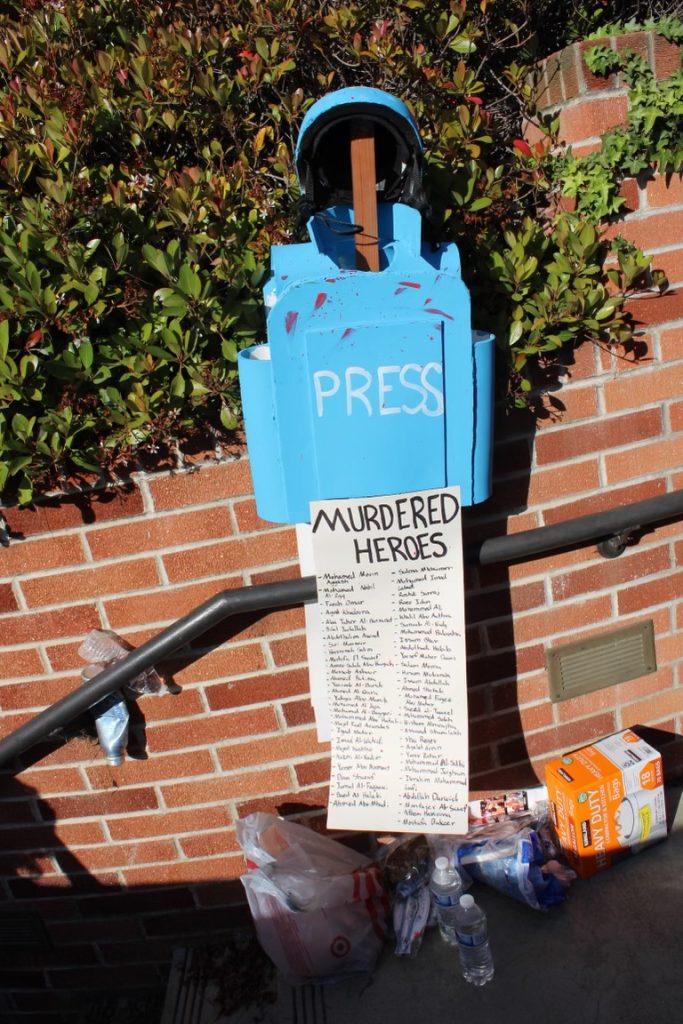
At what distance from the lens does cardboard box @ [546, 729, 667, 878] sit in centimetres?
208

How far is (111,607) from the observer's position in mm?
1983

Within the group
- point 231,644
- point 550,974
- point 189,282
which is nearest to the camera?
point 189,282

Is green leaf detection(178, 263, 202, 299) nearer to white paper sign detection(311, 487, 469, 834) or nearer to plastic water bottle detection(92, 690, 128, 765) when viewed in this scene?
white paper sign detection(311, 487, 469, 834)

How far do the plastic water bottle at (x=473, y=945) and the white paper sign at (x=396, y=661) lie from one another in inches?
11.0

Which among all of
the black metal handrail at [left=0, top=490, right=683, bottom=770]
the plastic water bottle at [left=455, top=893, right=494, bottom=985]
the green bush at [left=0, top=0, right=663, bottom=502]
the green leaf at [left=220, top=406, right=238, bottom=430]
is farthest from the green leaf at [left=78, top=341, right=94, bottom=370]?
the plastic water bottle at [left=455, top=893, right=494, bottom=985]

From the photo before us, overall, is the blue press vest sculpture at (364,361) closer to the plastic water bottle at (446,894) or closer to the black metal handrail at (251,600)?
the black metal handrail at (251,600)

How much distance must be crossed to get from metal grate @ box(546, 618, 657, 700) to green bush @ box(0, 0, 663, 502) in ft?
2.63

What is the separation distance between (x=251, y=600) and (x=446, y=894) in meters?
0.98

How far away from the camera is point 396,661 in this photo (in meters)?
1.84

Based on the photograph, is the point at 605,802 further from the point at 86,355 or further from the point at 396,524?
the point at 86,355

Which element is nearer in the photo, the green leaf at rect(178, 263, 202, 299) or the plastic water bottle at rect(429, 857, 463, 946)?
the green leaf at rect(178, 263, 202, 299)

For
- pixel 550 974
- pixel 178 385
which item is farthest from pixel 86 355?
pixel 550 974

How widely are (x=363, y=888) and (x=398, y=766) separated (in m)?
0.44

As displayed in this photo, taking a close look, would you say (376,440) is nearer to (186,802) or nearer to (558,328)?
(558,328)
